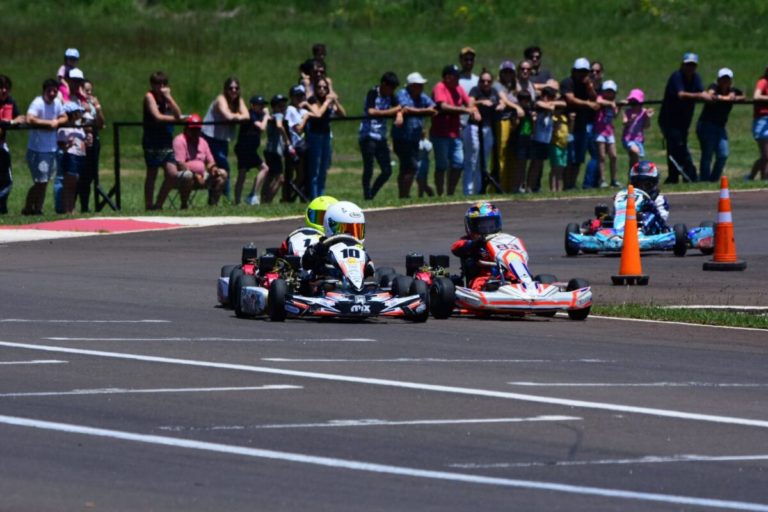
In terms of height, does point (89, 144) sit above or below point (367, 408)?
above

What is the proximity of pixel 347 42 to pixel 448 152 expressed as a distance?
99.6 ft

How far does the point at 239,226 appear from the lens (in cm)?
2575

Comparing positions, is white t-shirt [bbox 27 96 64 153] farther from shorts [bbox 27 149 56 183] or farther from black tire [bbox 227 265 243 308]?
black tire [bbox 227 265 243 308]

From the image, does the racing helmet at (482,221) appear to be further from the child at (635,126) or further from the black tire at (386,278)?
the child at (635,126)

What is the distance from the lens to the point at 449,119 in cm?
2817

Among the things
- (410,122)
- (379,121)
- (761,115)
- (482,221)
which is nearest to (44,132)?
(379,121)

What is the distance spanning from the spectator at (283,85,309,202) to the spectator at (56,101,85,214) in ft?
10.3

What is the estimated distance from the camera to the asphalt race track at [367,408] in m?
8.71

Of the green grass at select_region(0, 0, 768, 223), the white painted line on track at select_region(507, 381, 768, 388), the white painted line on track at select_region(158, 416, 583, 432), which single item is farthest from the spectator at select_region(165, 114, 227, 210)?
the white painted line on track at select_region(158, 416, 583, 432)

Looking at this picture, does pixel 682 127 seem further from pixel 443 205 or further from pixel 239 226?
pixel 239 226

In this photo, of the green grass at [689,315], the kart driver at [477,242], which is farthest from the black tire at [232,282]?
the green grass at [689,315]

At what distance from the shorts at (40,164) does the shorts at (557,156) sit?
836 cm

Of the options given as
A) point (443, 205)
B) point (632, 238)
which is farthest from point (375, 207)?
point (632, 238)

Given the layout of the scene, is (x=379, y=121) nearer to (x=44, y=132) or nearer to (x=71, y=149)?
(x=71, y=149)
